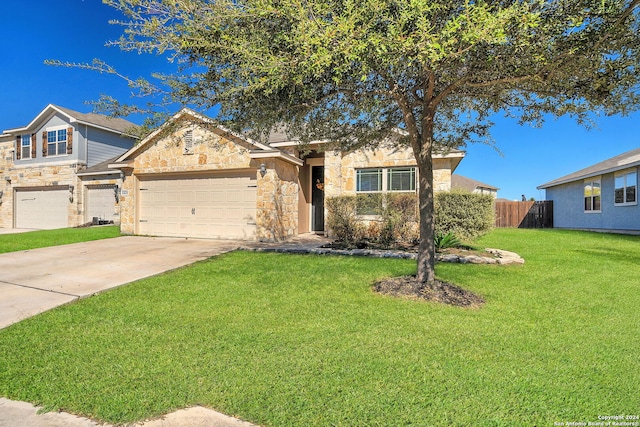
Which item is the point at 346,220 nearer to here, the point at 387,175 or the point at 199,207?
the point at 387,175

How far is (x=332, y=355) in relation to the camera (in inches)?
128

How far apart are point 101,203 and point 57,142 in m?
4.76

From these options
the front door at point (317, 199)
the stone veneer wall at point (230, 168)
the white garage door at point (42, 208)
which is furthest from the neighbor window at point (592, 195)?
the white garage door at point (42, 208)

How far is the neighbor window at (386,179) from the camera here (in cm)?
1184

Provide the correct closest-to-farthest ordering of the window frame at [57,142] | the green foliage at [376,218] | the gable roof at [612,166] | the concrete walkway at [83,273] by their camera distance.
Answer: the concrete walkway at [83,273], the green foliage at [376,218], the gable roof at [612,166], the window frame at [57,142]

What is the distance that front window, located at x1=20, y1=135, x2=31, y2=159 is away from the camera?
20.0 metres

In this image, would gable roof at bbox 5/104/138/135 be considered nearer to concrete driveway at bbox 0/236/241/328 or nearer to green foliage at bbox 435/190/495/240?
concrete driveway at bbox 0/236/241/328

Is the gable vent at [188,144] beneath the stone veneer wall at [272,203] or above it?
above

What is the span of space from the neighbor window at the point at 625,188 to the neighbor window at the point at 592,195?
5.54ft

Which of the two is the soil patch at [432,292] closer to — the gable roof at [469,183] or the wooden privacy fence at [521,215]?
the wooden privacy fence at [521,215]

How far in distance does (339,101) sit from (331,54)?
2.63 meters

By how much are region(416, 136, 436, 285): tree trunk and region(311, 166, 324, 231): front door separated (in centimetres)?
849

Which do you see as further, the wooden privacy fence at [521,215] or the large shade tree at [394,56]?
the wooden privacy fence at [521,215]

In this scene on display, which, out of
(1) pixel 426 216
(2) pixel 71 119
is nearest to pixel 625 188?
(1) pixel 426 216
